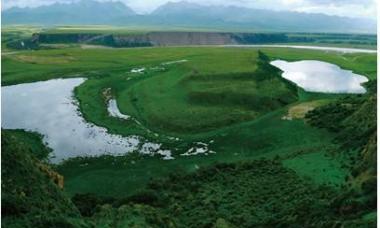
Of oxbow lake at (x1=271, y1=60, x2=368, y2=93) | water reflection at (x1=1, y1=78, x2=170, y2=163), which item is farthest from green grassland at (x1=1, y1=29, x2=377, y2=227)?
oxbow lake at (x1=271, y1=60, x2=368, y2=93)

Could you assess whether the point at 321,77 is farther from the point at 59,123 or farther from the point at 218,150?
the point at 218,150

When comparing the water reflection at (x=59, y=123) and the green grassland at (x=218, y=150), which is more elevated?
the green grassland at (x=218, y=150)

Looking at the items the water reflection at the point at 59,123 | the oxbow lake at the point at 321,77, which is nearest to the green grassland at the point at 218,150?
the water reflection at the point at 59,123

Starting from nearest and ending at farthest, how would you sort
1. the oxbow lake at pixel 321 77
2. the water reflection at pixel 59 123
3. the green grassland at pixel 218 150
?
the green grassland at pixel 218 150, the water reflection at pixel 59 123, the oxbow lake at pixel 321 77

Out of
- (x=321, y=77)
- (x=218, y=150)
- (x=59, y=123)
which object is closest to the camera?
(x=218, y=150)

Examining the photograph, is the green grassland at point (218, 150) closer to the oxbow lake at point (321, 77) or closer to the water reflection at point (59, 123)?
the water reflection at point (59, 123)

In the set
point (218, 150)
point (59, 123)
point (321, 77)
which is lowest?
point (59, 123)

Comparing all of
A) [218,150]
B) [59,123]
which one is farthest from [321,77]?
[218,150]

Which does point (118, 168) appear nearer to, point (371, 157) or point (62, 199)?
point (62, 199)
